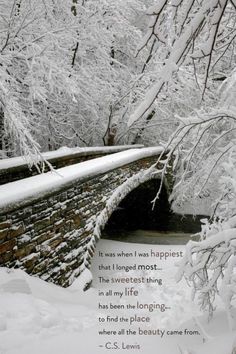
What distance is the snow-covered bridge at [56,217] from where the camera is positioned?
4.14 meters

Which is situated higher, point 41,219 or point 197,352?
point 41,219

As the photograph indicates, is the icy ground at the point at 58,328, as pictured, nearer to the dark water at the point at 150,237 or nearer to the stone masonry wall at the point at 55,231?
the stone masonry wall at the point at 55,231

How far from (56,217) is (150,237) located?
8.04m

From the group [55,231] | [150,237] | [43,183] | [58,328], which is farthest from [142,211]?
[58,328]

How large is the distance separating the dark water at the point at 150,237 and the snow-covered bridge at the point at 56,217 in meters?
4.30

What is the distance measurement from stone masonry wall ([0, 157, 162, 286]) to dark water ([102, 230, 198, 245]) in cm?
500

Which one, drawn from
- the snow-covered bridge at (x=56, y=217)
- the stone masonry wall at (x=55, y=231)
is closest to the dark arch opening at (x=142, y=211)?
the snow-covered bridge at (x=56, y=217)

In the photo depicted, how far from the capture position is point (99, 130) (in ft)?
44.7

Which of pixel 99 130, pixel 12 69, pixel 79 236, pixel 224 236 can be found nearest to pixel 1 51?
pixel 12 69

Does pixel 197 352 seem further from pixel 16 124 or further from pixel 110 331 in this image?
pixel 16 124

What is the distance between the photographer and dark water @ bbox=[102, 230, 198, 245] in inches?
485

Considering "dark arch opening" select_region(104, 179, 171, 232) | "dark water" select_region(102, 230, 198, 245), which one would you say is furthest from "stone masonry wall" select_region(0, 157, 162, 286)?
"dark arch opening" select_region(104, 179, 171, 232)

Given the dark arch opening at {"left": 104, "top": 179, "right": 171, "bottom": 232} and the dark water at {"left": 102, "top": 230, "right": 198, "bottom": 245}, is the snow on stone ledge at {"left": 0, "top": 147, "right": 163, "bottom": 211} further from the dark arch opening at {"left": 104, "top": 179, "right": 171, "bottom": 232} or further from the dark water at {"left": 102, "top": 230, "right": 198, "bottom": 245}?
the dark arch opening at {"left": 104, "top": 179, "right": 171, "bottom": 232}

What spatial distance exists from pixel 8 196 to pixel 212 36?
289 centimetres
